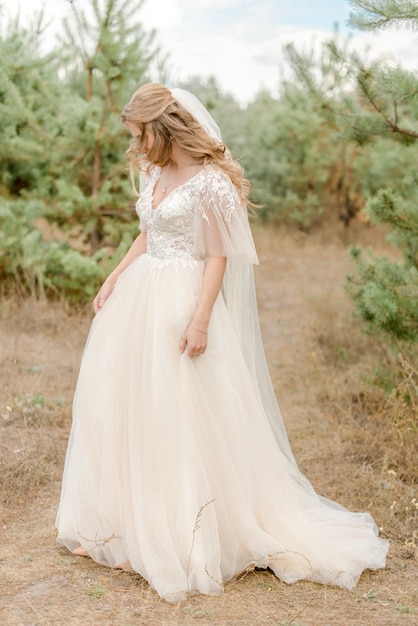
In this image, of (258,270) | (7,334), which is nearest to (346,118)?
(7,334)

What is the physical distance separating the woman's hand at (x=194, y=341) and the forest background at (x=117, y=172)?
55.6 inches

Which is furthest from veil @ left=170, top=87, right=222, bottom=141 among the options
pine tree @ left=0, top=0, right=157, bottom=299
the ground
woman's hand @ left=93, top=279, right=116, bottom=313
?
pine tree @ left=0, top=0, right=157, bottom=299

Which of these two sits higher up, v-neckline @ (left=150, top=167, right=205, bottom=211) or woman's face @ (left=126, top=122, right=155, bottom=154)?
woman's face @ (left=126, top=122, right=155, bottom=154)

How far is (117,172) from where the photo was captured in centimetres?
839

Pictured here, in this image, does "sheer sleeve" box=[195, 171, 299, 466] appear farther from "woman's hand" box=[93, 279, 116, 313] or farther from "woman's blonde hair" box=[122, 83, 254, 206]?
"woman's hand" box=[93, 279, 116, 313]

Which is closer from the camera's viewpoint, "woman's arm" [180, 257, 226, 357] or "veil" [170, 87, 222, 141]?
"woman's arm" [180, 257, 226, 357]

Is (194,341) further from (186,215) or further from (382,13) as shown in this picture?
(382,13)

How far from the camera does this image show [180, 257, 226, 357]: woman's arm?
3.20 metres

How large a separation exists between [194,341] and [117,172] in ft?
18.2

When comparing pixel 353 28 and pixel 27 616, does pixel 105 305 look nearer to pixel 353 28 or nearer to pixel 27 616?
pixel 27 616

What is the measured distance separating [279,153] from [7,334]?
9.73m

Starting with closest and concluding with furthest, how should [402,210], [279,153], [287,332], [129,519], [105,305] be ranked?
[129,519], [105,305], [402,210], [287,332], [279,153]

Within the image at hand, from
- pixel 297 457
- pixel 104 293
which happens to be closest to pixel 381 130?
pixel 297 457

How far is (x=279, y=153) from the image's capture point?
611 inches
